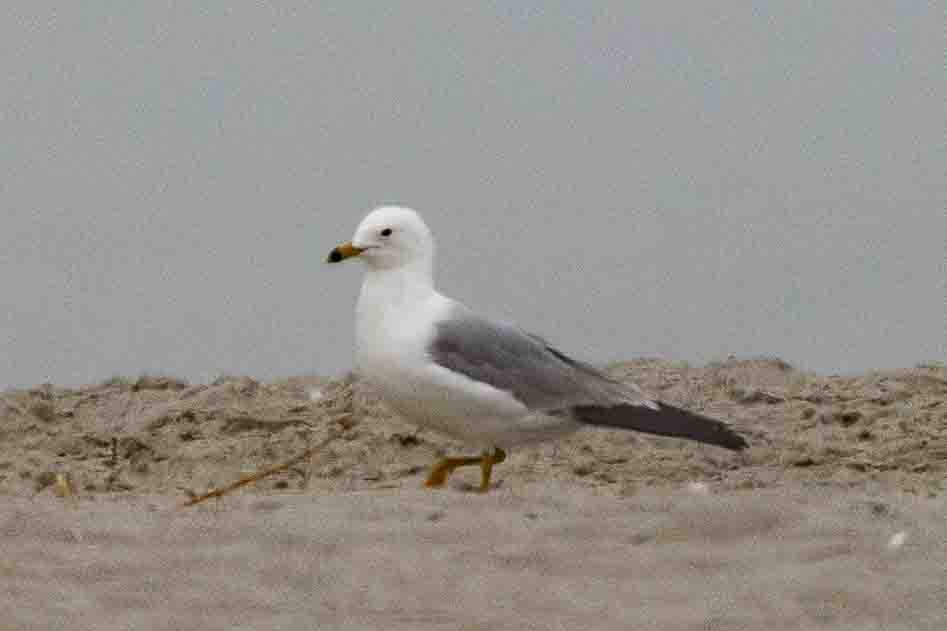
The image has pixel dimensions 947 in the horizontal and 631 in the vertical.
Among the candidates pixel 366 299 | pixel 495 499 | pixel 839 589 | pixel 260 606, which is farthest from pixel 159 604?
pixel 366 299

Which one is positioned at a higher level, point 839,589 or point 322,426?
point 322,426

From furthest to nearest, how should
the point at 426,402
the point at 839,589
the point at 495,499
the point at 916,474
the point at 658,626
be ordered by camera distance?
the point at 916,474 < the point at 426,402 < the point at 495,499 < the point at 839,589 < the point at 658,626

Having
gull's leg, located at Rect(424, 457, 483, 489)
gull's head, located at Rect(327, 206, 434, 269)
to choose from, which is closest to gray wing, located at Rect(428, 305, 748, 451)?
gull's head, located at Rect(327, 206, 434, 269)

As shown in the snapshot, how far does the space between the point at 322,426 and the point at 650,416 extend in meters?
3.29

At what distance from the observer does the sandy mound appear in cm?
923

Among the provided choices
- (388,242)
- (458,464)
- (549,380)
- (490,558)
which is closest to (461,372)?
(549,380)

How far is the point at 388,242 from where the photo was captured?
7.94 meters

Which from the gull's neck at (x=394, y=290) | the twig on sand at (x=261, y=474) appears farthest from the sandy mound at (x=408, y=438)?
the gull's neck at (x=394, y=290)

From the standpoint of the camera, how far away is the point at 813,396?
11.1 meters

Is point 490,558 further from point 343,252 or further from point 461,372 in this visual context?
point 343,252

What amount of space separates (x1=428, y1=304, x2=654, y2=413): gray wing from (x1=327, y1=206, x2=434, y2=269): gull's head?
1.07 feet

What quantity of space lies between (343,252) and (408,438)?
2.49 m

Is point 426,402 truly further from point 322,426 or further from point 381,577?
point 322,426

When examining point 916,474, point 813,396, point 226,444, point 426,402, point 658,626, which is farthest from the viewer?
point 813,396
